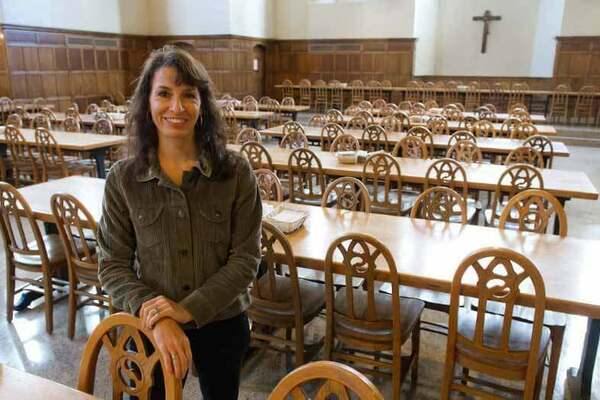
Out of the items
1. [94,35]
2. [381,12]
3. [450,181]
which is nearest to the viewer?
[450,181]

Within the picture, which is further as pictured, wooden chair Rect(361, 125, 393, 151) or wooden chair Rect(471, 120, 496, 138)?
wooden chair Rect(471, 120, 496, 138)

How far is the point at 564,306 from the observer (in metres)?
1.77

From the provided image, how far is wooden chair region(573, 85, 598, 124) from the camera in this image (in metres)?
10.6

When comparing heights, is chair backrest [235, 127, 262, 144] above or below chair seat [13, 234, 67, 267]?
above

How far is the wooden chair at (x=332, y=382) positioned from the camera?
949 mm

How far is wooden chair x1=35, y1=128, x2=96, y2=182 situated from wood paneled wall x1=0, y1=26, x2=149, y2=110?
5443 millimetres

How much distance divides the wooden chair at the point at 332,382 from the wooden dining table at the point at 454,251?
1034mm

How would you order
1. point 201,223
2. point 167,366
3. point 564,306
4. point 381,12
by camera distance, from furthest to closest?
point 381,12
point 564,306
point 201,223
point 167,366

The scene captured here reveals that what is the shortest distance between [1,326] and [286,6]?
1299 centimetres

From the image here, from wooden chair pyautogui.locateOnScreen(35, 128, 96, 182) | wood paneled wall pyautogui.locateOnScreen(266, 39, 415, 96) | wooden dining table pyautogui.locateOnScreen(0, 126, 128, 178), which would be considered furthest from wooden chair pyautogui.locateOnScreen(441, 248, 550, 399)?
wood paneled wall pyautogui.locateOnScreen(266, 39, 415, 96)

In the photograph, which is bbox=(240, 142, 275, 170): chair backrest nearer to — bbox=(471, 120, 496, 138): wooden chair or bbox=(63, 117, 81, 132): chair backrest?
bbox=(471, 120, 496, 138): wooden chair

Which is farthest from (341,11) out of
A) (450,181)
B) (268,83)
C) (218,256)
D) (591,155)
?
(218,256)

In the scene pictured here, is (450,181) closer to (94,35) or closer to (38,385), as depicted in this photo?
(38,385)

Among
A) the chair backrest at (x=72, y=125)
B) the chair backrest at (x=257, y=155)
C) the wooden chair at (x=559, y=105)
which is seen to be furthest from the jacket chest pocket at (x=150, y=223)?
the wooden chair at (x=559, y=105)
